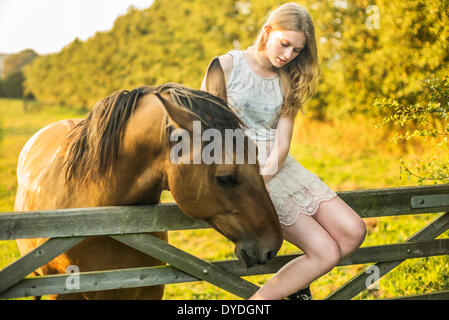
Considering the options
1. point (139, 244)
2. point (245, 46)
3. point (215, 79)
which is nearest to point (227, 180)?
point (139, 244)

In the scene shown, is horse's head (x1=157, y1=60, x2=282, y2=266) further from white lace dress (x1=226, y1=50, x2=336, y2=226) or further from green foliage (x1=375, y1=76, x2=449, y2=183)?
green foliage (x1=375, y1=76, x2=449, y2=183)

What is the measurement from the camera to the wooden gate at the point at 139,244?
181cm

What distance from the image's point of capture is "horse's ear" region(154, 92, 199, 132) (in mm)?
1623

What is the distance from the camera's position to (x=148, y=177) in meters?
1.85

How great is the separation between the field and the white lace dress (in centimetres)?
90

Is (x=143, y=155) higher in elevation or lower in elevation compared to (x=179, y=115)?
lower

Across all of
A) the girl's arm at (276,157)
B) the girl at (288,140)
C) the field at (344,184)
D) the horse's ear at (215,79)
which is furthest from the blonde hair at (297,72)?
the field at (344,184)

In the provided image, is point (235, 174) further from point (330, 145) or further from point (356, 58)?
point (330, 145)

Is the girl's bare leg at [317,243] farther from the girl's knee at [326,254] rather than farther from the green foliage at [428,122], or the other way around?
the green foliage at [428,122]

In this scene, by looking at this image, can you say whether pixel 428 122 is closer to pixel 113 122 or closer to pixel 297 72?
pixel 297 72

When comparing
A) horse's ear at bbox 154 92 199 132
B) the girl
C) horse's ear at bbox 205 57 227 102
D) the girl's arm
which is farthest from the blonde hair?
horse's ear at bbox 154 92 199 132

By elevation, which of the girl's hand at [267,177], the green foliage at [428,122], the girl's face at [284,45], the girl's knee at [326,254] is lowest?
the girl's knee at [326,254]

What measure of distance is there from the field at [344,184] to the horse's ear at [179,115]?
1681mm

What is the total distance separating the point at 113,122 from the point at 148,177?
32 cm
